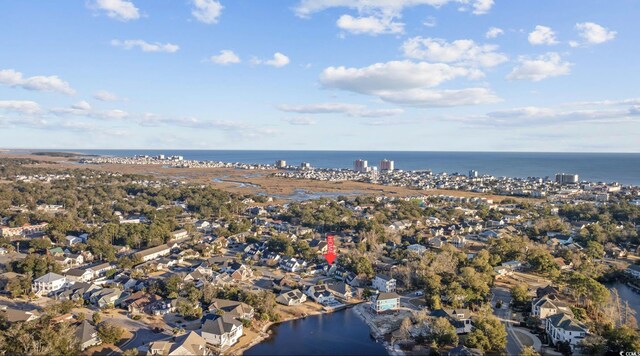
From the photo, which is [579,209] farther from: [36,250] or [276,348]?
[36,250]

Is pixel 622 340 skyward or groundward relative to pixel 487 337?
skyward

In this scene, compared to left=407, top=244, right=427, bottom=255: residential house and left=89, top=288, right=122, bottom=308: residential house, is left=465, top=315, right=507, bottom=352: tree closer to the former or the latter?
left=407, top=244, right=427, bottom=255: residential house

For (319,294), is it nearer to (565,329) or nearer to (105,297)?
(105,297)

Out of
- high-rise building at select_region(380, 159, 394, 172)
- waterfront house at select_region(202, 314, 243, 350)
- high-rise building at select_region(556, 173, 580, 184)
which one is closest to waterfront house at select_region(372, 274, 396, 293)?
waterfront house at select_region(202, 314, 243, 350)

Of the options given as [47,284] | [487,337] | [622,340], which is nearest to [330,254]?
[487,337]

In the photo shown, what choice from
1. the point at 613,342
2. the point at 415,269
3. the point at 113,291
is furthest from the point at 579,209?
the point at 113,291

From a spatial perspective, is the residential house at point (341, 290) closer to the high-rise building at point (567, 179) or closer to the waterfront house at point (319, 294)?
the waterfront house at point (319, 294)
